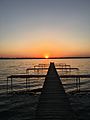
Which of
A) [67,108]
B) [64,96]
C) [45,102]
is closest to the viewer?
[67,108]

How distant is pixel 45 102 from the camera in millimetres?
10508

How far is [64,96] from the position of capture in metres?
11.6

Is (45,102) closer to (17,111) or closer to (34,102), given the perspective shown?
(17,111)

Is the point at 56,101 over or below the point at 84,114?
over

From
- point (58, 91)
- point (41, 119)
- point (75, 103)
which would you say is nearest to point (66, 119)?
point (41, 119)

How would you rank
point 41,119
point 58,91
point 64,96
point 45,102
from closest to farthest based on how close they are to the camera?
point 41,119 → point 45,102 → point 64,96 → point 58,91

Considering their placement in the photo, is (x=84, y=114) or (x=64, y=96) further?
(x=84, y=114)

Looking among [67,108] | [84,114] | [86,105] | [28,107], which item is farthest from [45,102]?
[86,105]

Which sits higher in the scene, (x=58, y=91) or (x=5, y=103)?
(x=58, y=91)

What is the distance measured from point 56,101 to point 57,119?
2.59 metres

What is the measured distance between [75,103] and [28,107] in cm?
421

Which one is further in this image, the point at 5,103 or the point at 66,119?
the point at 5,103

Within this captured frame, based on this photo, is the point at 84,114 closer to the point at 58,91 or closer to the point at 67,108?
the point at 58,91

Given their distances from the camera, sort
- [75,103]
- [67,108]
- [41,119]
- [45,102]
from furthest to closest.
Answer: [75,103]
[45,102]
[67,108]
[41,119]
